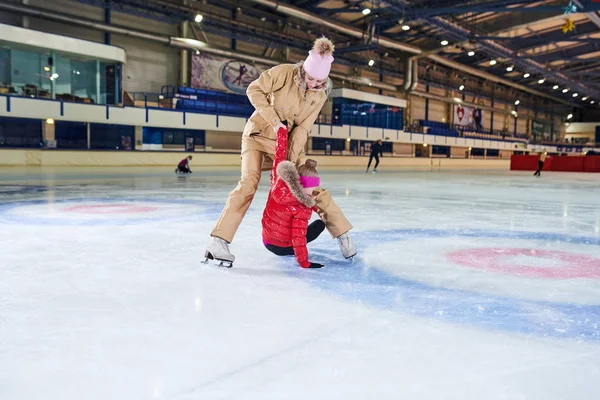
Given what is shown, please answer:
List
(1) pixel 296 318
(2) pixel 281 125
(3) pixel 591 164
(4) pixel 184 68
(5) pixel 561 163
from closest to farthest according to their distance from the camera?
(1) pixel 296 318 → (2) pixel 281 125 → (4) pixel 184 68 → (3) pixel 591 164 → (5) pixel 561 163

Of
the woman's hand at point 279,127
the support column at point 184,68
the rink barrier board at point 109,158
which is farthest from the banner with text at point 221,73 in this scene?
the woman's hand at point 279,127

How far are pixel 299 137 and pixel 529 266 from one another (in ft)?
5.50

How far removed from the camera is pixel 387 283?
8.86 ft

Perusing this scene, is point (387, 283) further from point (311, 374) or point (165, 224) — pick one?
point (165, 224)

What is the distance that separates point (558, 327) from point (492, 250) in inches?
71.2

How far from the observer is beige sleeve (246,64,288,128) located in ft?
9.64

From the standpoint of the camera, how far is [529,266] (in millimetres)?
3221

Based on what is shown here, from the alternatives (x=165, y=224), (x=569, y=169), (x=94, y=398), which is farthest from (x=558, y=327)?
(x=569, y=169)

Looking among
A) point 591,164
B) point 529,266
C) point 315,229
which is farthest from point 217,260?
point 591,164

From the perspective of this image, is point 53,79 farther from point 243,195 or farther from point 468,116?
point 468,116

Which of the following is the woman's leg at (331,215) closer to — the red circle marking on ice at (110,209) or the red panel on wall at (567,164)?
the red circle marking on ice at (110,209)

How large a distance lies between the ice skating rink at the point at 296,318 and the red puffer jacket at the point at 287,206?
0.16 metres

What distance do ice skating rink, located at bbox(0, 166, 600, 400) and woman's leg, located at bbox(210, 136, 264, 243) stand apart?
0.81 ft

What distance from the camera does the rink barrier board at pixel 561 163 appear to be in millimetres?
26859
